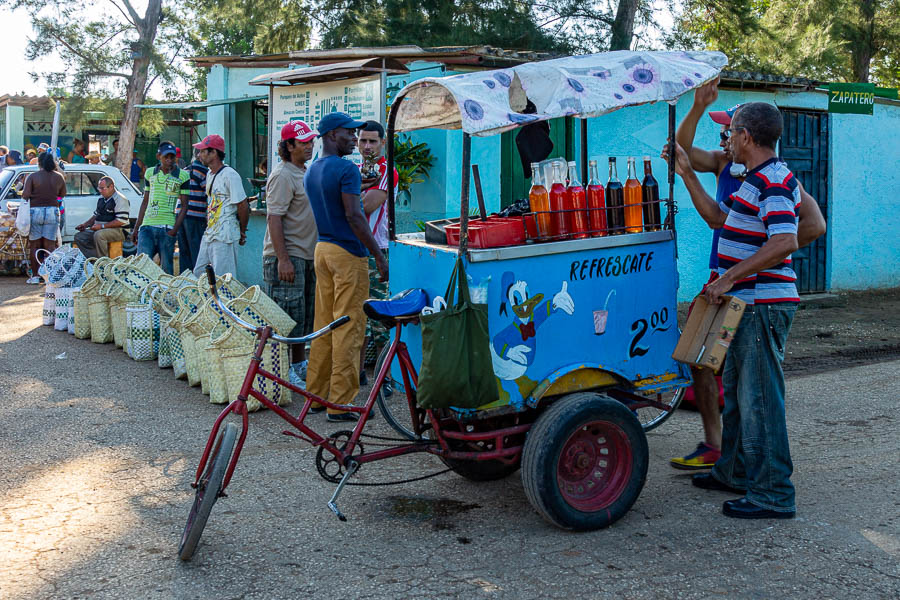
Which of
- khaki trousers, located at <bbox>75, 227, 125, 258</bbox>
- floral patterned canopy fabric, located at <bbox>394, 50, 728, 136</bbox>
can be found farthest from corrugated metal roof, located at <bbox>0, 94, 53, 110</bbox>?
floral patterned canopy fabric, located at <bbox>394, 50, 728, 136</bbox>

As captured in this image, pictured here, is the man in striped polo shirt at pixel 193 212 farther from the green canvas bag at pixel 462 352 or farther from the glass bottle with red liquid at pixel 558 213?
the green canvas bag at pixel 462 352

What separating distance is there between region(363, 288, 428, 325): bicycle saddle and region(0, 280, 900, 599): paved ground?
1.01 m

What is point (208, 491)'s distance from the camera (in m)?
3.87

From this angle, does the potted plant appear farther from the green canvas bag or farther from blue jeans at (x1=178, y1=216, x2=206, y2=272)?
the green canvas bag

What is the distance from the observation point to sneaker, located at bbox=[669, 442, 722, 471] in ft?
17.0

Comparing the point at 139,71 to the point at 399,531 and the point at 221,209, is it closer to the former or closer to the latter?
the point at 221,209

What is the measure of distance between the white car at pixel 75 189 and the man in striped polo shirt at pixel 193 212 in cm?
597

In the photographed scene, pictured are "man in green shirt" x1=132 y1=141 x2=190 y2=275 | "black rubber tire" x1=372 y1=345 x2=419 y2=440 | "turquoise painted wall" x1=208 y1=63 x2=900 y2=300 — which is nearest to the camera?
"black rubber tire" x1=372 y1=345 x2=419 y2=440

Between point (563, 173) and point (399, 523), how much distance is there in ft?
6.22

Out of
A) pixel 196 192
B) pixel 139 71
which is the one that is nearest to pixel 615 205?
pixel 196 192

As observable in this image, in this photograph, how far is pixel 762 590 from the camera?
3662 mm

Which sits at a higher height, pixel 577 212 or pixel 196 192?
pixel 196 192

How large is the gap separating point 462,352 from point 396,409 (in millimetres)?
2055

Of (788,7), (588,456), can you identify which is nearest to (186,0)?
(788,7)
